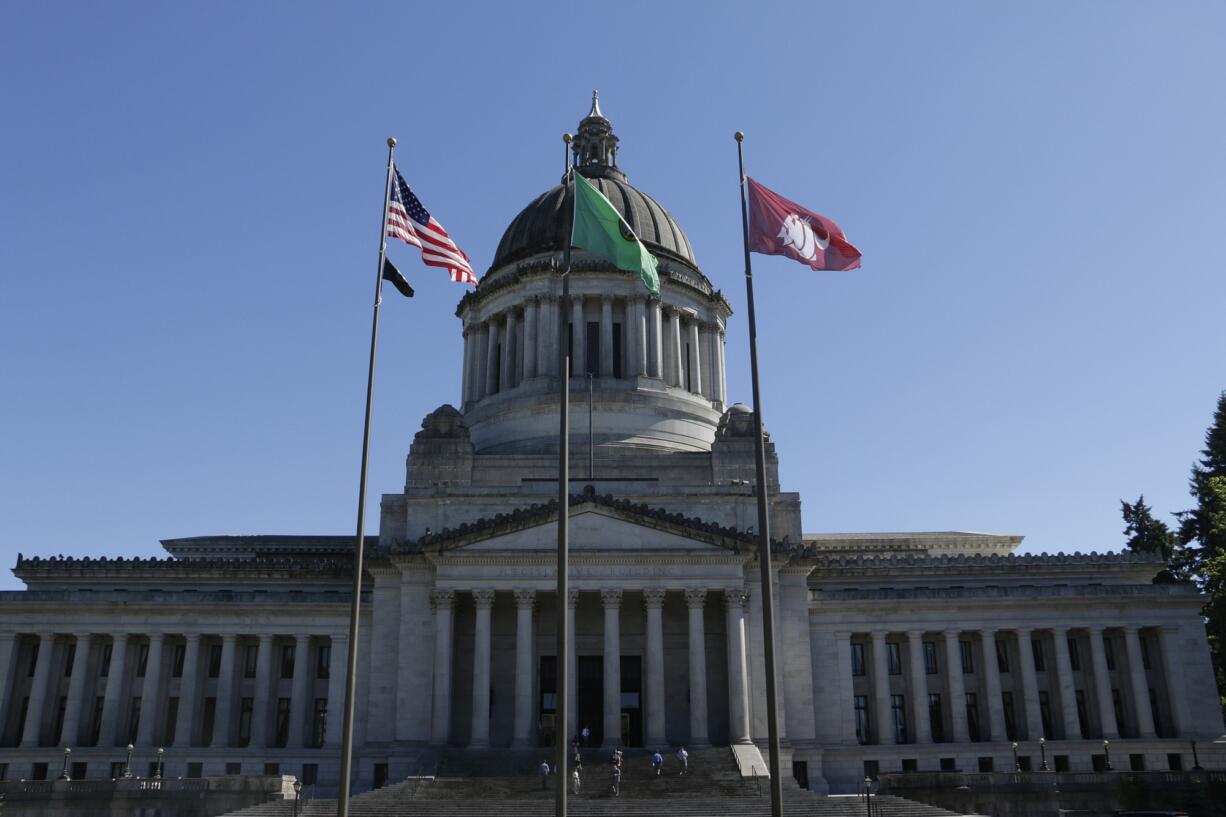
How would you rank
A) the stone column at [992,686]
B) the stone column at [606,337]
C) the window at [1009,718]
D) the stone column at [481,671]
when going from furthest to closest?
the stone column at [606,337] < the window at [1009,718] < the stone column at [992,686] < the stone column at [481,671]

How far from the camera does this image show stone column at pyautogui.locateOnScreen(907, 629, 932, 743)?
56.2 m

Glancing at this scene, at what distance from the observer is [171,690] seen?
187 feet

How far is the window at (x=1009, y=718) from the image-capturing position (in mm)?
57250

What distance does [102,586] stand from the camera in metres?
61.1

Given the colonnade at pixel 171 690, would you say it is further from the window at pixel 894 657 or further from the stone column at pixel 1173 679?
the stone column at pixel 1173 679

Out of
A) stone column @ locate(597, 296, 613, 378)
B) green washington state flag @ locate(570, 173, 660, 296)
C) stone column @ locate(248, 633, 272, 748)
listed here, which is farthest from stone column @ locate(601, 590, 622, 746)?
green washington state flag @ locate(570, 173, 660, 296)

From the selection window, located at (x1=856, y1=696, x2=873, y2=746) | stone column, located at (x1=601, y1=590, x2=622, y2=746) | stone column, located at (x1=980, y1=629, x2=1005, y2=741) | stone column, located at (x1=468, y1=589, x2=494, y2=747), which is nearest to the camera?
stone column, located at (x1=468, y1=589, x2=494, y2=747)

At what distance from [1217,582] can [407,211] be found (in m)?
46.6

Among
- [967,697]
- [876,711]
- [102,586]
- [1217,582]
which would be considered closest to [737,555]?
[876,711]

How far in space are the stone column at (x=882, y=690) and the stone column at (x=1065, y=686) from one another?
8751 mm

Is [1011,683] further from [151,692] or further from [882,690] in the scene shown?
[151,692]

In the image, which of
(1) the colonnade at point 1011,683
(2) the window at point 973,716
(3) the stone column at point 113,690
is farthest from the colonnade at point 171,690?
(2) the window at point 973,716

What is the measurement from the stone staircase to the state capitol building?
2611 millimetres

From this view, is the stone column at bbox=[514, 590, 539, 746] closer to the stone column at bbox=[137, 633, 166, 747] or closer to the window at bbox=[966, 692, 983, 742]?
the stone column at bbox=[137, 633, 166, 747]
